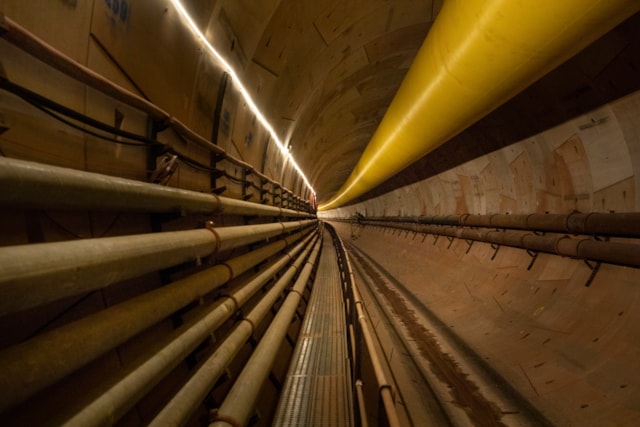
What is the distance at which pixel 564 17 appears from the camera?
60.9 inches

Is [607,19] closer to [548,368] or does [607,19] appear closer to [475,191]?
[548,368]

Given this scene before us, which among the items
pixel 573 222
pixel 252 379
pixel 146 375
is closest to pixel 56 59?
pixel 146 375

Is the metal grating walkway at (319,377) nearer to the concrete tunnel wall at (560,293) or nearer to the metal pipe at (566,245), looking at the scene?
the concrete tunnel wall at (560,293)

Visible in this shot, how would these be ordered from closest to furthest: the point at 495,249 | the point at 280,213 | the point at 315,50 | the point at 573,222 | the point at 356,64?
the point at 573,222 → the point at 315,50 → the point at 495,249 → the point at 356,64 → the point at 280,213

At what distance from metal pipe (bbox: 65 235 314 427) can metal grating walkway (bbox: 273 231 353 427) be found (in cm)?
88

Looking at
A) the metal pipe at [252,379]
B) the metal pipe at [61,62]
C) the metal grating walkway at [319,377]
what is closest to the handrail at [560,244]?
the metal grating walkway at [319,377]

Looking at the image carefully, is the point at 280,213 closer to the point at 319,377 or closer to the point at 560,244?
the point at 319,377

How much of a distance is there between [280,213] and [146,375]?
3829mm

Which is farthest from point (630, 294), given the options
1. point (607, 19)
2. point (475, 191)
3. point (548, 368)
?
point (475, 191)

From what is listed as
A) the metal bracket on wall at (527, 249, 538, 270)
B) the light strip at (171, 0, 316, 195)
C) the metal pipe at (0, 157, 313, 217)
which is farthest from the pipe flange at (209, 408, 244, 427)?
the metal bracket on wall at (527, 249, 538, 270)

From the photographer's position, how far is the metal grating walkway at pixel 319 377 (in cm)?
204

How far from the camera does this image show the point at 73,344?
1.05 m

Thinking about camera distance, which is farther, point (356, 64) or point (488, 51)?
point (356, 64)

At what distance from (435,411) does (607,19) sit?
2955 mm
